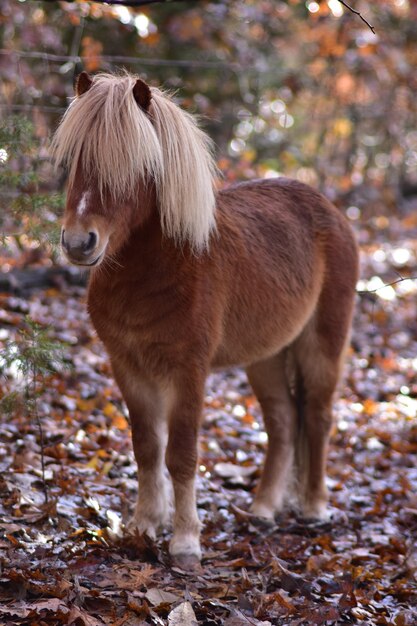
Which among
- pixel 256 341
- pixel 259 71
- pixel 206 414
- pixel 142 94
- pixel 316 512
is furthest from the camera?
pixel 259 71

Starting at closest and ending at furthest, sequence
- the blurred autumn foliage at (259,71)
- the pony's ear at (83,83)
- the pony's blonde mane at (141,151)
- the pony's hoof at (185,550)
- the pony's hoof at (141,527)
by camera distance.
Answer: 1. the pony's blonde mane at (141,151)
2. the pony's ear at (83,83)
3. the pony's hoof at (185,550)
4. the pony's hoof at (141,527)
5. the blurred autumn foliage at (259,71)

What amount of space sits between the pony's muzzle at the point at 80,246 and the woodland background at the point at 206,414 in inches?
26.6

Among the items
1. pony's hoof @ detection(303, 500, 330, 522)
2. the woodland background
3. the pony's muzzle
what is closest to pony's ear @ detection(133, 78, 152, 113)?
the woodland background

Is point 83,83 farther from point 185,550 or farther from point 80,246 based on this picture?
point 185,550

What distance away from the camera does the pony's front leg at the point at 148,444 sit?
164 inches

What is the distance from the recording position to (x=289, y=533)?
4875mm

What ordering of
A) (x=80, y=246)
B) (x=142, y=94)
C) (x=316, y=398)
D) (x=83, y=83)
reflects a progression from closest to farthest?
(x=80, y=246)
(x=142, y=94)
(x=83, y=83)
(x=316, y=398)

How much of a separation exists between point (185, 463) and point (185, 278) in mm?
944

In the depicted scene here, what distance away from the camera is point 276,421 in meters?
5.25

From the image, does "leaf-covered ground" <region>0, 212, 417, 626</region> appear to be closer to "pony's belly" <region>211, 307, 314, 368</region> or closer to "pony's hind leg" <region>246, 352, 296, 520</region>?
"pony's hind leg" <region>246, 352, 296, 520</region>

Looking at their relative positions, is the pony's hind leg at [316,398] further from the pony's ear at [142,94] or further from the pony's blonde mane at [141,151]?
the pony's ear at [142,94]

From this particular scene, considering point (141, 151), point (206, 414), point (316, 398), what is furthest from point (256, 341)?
point (206, 414)

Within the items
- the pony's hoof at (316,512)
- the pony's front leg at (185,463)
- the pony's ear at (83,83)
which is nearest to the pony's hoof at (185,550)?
the pony's front leg at (185,463)

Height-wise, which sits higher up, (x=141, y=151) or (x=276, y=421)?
(x=141, y=151)
